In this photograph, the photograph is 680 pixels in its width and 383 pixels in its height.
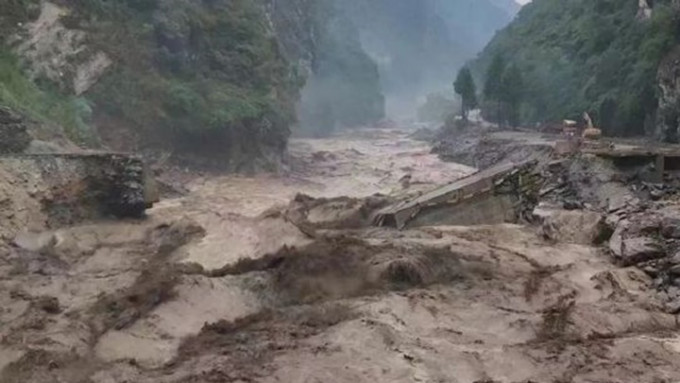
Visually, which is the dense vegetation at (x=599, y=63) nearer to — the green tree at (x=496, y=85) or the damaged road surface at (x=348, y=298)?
the green tree at (x=496, y=85)

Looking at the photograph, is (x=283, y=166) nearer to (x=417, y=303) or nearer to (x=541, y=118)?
(x=541, y=118)

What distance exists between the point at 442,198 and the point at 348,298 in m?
8.65

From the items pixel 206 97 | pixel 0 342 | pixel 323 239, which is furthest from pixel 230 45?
pixel 0 342

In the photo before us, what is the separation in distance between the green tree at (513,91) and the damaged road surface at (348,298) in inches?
1578

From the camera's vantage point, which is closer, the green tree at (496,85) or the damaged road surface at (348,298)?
the damaged road surface at (348,298)

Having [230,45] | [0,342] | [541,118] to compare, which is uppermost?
[230,45]

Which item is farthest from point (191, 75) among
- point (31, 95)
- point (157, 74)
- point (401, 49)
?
point (401, 49)

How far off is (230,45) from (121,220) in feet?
93.8

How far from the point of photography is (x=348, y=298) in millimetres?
15062

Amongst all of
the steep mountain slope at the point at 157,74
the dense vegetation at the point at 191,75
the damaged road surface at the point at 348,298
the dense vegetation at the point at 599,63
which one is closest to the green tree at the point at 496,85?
the dense vegetation at the point at 599,63

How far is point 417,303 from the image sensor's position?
14.7 meters

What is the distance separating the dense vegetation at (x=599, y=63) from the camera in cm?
4394

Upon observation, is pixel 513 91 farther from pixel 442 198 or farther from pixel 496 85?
pixel 442 198

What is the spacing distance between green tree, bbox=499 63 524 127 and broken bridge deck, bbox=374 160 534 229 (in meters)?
40.2
